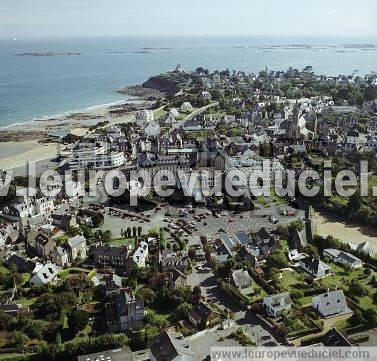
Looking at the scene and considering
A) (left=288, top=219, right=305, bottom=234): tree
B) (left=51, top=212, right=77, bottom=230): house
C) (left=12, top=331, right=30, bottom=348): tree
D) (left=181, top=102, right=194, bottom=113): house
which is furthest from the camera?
(left=181, top=102, right=194, bottom=113): house

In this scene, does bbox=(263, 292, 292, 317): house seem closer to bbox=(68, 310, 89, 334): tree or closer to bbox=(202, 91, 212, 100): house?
bbox=(68, 310, 89, 334): tree

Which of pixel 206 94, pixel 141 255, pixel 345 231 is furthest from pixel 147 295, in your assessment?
pixel 206 94

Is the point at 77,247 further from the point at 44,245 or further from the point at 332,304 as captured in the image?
the point at 332,304

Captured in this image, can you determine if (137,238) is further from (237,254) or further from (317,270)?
(317,270)

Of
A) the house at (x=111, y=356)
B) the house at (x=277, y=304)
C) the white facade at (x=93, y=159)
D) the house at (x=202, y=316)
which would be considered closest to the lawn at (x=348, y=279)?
the house at (x=277, y=304)

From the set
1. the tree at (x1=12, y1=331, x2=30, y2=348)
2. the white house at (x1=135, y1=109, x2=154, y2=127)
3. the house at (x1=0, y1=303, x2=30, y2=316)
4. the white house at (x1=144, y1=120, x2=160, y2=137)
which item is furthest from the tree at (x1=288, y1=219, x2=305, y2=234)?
the white house at (x1=135, y1=109, x2=154, y2=127)

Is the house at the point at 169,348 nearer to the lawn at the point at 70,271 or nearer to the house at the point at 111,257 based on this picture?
the house at the point at 111,257
